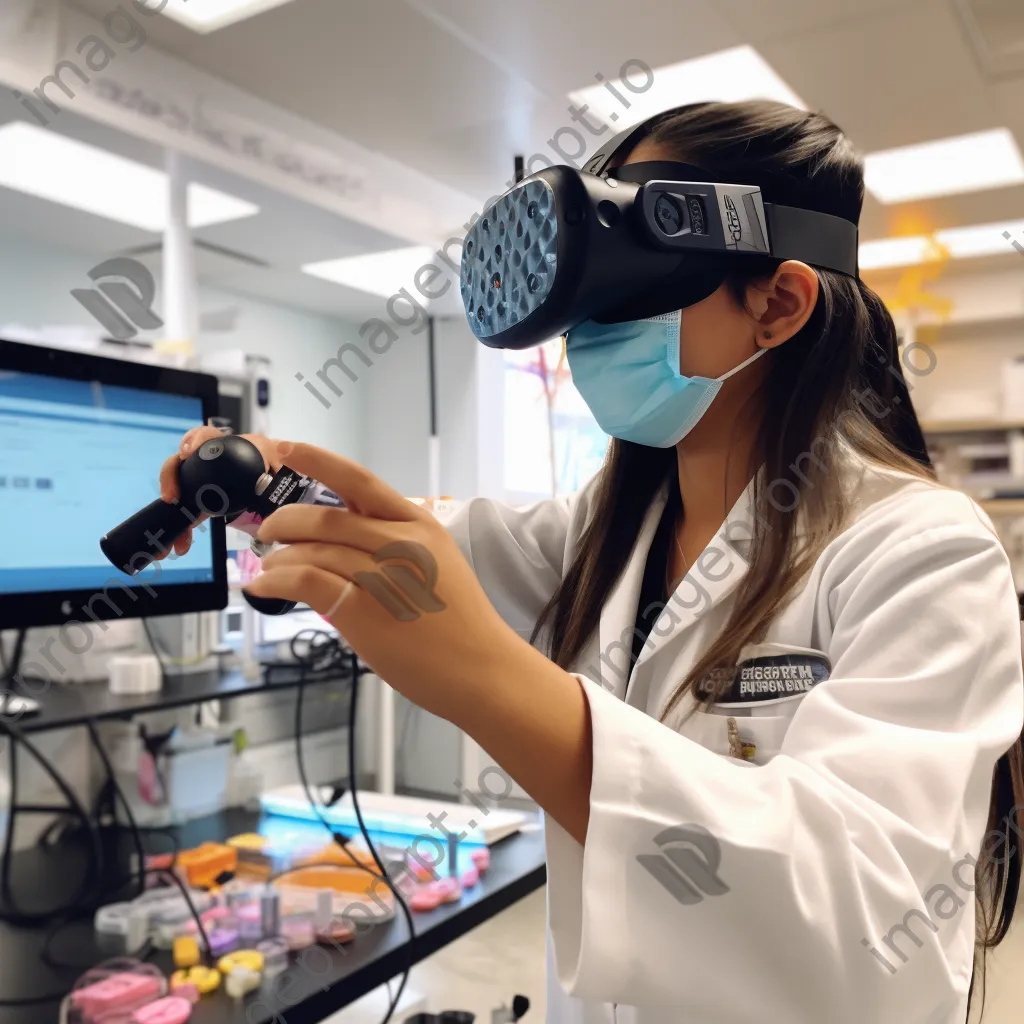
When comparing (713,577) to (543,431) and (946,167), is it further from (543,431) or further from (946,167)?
(946,167)

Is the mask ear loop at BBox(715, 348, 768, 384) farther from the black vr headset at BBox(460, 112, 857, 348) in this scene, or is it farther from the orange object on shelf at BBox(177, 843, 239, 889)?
the orange object on shelf at BBox(177, 843, 239, 889)

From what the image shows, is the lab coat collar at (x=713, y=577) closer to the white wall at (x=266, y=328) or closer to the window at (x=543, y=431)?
the white wall at (x=266, y=328)

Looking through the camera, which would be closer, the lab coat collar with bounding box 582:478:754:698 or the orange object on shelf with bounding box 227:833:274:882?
the lab coat collar with bounding box 582:478:754:698

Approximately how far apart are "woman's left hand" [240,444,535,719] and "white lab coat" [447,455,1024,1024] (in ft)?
0.23

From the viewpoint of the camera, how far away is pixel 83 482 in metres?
0.90

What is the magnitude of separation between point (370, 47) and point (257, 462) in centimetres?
187

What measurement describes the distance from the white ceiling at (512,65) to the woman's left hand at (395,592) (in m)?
1.85

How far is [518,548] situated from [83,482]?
0.46m

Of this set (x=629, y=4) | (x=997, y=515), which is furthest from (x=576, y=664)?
(x=997, y=515)

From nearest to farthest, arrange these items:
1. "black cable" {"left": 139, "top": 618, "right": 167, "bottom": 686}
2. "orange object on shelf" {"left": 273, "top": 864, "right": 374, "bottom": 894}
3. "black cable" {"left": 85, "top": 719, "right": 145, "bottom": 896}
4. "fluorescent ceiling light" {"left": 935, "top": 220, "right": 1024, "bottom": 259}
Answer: "orange object on shelf" {"left": 273, "top": 864, "right": 374, "bottom": 894} < "black cable" {"left": 85, "top": 719, "right": 145, "bottom": 896} < "black cable" {"left": 139, "top": 618, "right": 167, "bottom": 686} < "fluorescent ceiling light" {"left": 935, "top": 220, "right": 1024, "bottom": 259}

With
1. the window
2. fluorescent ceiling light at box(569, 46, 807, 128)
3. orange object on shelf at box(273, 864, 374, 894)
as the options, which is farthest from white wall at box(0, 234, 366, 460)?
orange object on shelf at box(273, 864, 374, 894)

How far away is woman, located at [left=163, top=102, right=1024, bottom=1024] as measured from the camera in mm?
378

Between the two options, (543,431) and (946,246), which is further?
(946,246)

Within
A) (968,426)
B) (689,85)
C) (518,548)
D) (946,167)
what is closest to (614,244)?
(518,548)
